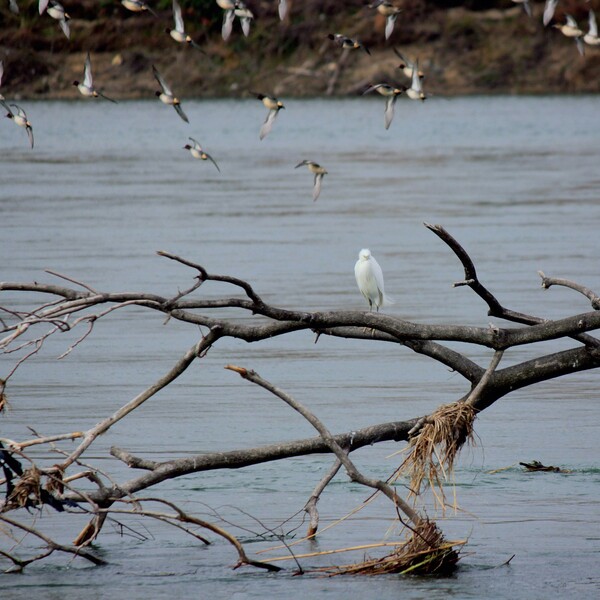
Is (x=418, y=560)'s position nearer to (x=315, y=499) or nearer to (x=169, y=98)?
(x=315, y=499)

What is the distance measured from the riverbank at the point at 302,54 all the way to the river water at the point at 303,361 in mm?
36514

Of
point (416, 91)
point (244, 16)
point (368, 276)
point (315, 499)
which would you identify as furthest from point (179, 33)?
point (315, 499)

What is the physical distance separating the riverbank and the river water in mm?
36514

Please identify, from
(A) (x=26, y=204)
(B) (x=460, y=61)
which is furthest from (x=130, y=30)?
(A) (x=26, y=204)

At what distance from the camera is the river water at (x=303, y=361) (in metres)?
8.30

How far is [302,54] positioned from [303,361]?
6752 cm

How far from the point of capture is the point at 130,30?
8212 cm

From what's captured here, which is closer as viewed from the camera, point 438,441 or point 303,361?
point 438,441

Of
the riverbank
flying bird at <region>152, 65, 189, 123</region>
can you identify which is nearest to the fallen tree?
flying bird at <region>152, 65, 189, 123</region>

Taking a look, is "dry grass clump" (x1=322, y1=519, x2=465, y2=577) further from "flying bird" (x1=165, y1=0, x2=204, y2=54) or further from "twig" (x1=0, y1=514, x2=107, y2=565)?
"flying bird" (x1=165, y1=0, x2=204, y2=54)

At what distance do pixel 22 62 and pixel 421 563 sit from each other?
2943 inches

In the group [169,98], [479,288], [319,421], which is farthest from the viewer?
[169,98]

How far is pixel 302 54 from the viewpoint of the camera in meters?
80.1

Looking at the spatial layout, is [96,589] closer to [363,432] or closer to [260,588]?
[260,588]
